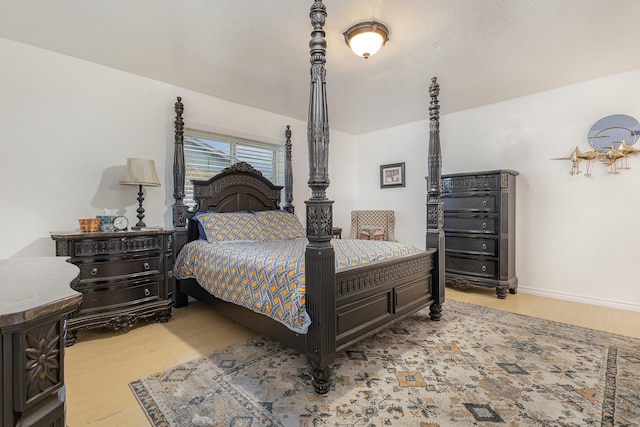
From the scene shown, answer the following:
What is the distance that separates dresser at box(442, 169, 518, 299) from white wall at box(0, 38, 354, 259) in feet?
11.3

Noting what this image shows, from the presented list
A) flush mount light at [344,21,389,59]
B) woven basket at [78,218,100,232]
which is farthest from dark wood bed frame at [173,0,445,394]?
woven basket at [78,218,100,232]

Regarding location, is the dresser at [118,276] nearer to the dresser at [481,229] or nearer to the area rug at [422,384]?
the area rug at [422,384]

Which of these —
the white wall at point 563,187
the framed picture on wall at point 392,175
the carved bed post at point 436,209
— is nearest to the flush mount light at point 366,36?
the carved bed post at point 436,209

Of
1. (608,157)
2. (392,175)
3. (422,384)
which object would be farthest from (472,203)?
(422,384)

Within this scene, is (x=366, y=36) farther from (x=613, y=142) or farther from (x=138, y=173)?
(x=613, y=142)

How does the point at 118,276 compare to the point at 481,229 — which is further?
the point at 481,229

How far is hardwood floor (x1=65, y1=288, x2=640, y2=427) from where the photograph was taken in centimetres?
171

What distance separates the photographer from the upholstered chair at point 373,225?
16.7 feet

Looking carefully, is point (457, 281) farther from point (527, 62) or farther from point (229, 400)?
point (229, 400)

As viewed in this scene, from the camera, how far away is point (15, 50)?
2.61 meters

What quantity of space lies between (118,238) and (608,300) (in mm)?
5115

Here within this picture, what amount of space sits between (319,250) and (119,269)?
204cm

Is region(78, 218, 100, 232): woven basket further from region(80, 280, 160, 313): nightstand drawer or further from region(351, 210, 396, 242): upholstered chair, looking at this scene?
region(351, 210, 396, 242): upholstered chair

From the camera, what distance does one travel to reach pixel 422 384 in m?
1.89
